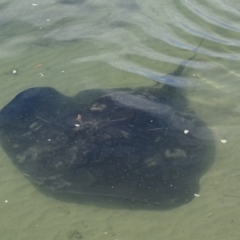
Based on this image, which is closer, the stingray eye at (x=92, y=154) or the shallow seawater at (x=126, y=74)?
the shallow seawater at (x=126, y=74)

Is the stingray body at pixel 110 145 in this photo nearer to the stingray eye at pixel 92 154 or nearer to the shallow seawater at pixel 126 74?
the stingray eye at pixel 92 154

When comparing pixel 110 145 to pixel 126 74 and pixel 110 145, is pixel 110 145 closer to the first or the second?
pixel 110 145

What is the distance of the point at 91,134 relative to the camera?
5070mm

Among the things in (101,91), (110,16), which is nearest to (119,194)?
(101,91)

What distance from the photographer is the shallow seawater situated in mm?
4738

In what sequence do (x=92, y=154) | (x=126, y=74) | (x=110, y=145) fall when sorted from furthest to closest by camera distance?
(x=126, y=74) < (x=110, y=145) < (x=92, y=154)

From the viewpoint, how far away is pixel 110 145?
16.6ft

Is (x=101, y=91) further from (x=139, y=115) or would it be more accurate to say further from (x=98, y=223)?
(x=98, y=223)

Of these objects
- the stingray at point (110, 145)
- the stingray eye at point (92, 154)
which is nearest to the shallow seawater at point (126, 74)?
the stingray at point (110, 145)

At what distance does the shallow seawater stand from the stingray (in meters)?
0.25

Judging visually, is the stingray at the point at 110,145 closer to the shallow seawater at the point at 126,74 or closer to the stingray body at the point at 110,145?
the stingray body at the point at 110,145

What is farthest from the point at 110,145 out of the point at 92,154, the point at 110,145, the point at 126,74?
the point at 126,74

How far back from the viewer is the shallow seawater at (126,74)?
4738 mm

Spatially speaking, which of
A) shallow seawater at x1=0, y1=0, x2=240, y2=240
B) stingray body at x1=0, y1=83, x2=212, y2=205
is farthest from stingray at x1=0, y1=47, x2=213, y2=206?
shallow seawater at x1=0, y1=0, x2=240, y2=240
